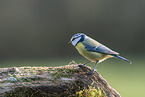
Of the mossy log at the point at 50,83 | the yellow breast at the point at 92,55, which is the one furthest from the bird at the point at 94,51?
the mossy log at the point at 50,83

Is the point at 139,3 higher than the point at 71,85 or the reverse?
higher

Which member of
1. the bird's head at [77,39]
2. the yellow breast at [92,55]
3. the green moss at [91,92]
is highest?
the bird's head at [77,39]

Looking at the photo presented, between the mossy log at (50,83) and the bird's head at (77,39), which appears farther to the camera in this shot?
the bird's head at (77,39)

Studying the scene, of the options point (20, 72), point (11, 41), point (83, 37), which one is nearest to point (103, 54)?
point (83, 37)

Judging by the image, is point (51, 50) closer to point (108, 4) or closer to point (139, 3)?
point (108, 4)

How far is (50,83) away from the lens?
261 cm

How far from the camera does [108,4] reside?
11.4 m

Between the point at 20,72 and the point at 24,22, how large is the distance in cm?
776

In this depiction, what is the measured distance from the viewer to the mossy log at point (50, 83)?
2559mm

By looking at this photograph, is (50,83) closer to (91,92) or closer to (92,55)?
(91,92)

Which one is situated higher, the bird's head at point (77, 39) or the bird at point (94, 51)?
the bird's head at point (77, 39)

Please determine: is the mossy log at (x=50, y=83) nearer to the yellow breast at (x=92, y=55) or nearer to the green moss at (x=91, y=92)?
the green moss at (x=91, y=92)

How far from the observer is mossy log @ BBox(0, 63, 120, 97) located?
8.39 ft

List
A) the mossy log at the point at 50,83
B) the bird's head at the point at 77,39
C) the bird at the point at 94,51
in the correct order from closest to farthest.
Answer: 1. the mossy log at the point at 50,83
2. the bird at the point at 94,51
3. the bird's head at the point at 77,39
